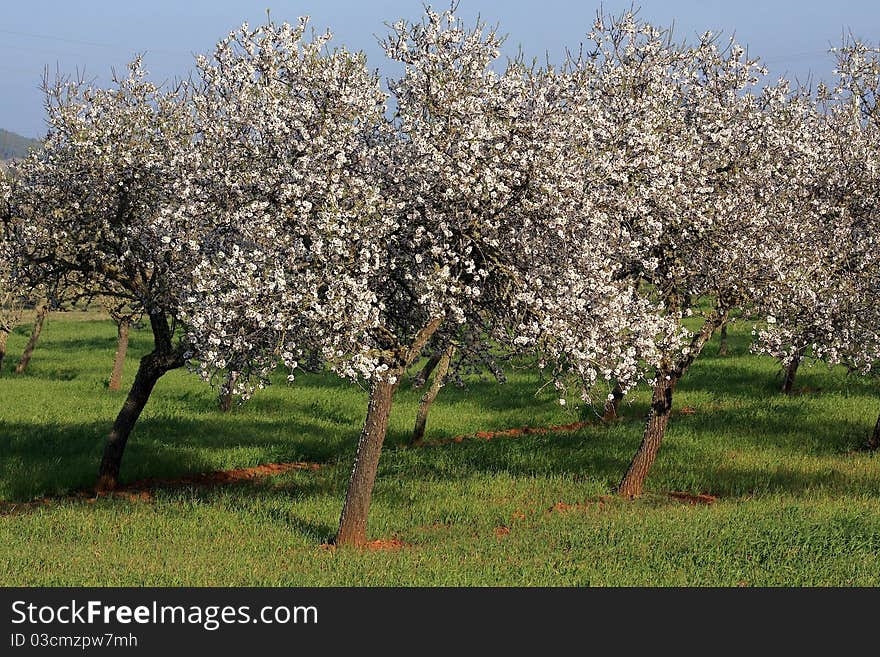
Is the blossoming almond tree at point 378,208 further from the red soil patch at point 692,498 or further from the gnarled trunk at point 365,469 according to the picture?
the red soil patch at point 692,498

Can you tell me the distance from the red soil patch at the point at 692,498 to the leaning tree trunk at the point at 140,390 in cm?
1320

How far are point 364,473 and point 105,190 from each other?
959 cm

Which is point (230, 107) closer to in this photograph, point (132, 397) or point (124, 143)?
point (124, 143)

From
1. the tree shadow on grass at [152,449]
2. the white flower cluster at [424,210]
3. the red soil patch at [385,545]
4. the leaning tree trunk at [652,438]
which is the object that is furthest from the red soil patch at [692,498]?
the tree shadow on grass at [152,449]

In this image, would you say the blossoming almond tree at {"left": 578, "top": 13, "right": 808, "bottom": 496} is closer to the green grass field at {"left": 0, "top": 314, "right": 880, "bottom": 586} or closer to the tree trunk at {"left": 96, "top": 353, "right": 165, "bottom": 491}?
the green grass field at {"left": 0, "top": 314, "right": 880, "bottom": 586}

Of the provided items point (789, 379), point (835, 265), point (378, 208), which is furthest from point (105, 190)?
point (789, 379)

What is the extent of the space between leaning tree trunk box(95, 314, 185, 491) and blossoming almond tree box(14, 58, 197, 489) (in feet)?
0.72

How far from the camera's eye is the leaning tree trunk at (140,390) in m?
22.7

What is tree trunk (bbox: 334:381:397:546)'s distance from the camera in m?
17.2

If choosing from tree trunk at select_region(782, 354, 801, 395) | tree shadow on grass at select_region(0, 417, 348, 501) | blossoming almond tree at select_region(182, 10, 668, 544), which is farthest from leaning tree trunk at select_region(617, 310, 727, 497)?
tree trunk at select_region(782, 354, 801, 395)

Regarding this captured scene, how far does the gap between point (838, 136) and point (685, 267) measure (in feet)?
24.5

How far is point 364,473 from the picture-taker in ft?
57.0

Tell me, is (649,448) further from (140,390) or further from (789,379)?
(789,379)

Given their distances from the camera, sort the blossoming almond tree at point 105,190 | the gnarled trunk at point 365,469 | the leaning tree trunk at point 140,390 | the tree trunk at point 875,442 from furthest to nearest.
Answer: the tree trunk at point 875,442 < the leaning tree trunk at point 140,390 < the blossoming almond tree at point 105,190 < the gnarled trunk at point 365,469
